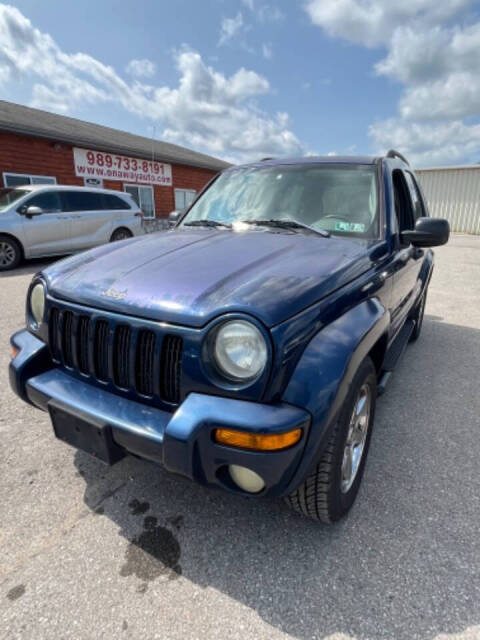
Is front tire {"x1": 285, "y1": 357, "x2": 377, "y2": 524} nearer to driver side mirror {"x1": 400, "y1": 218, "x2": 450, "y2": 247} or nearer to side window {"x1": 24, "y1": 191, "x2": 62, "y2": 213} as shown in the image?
driver side mirror {"x1": 400, "y1": 218, "x2": 450, "y2": 247}

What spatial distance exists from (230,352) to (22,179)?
Answer: 1314 cm

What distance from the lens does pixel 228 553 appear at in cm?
170

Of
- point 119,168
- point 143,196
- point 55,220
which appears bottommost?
point 55,220

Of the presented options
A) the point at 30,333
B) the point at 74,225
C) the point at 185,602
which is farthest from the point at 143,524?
the point at 74,225

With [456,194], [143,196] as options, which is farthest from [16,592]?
[456,194]

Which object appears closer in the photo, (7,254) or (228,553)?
(228,553)

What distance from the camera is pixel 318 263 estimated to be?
5.99 ft

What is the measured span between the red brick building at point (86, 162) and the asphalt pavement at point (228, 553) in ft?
38.8

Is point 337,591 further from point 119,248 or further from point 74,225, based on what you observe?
point 74,225

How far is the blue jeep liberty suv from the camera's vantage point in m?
1.37

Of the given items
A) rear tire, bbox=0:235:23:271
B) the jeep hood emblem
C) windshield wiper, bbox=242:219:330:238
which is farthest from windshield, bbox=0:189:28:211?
the jeep hood emblem

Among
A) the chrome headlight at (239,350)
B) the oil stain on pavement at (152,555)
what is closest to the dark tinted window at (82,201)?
the oil stain on pavement at (152,555)

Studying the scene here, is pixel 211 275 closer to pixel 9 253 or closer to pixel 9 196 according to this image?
pixel 9 253

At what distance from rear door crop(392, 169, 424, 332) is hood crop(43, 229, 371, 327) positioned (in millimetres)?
627
